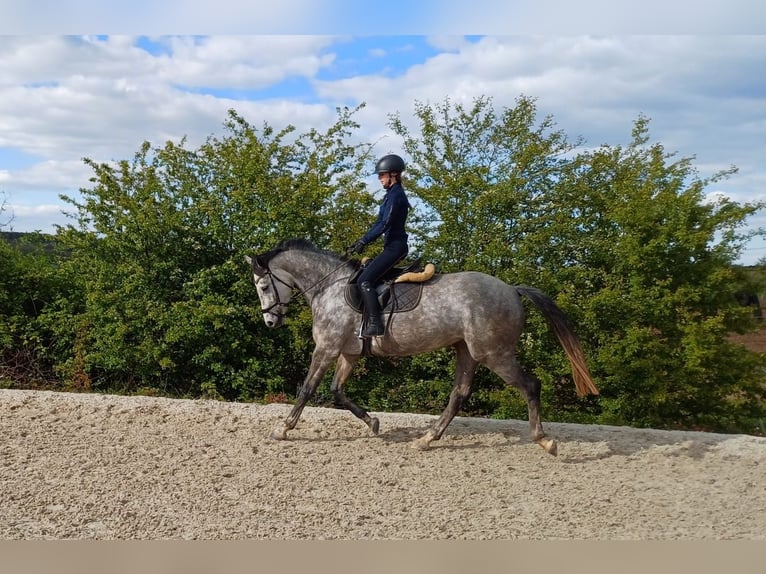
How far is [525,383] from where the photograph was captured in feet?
22.6

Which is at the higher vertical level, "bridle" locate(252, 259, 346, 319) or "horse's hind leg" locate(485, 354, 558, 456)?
"bridle" locate(252, 259, 346, 319)

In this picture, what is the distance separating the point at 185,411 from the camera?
8297 millimetres

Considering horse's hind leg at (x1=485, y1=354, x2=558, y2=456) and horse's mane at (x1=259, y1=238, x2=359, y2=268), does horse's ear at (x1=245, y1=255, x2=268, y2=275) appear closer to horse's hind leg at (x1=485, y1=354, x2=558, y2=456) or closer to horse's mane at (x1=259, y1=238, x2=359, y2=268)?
horse's mane at (x1=259, y1=238, x2=359, y2=268)

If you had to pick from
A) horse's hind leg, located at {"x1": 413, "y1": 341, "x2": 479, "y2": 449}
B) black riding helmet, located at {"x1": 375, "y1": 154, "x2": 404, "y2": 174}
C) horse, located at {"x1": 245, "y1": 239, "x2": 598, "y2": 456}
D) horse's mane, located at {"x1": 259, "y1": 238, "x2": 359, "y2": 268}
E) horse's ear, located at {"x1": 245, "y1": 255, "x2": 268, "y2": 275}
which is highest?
black riding helmet, located at {"x1": 375, "y1": 154, "x2": 404, "y2": 174}

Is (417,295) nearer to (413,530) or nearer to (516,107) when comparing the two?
(413,530)

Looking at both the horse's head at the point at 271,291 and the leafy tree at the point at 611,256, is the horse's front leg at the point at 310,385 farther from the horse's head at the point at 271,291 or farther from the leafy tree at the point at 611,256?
the leafy tree at the point at 611,256

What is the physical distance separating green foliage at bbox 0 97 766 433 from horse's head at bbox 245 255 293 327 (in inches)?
133

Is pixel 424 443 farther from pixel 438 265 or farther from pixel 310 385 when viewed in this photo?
pixel 438 265

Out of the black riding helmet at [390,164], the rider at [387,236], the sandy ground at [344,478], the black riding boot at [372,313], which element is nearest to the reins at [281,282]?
the rider at [387,236]

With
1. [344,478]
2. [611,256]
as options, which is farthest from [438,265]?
[344,478]

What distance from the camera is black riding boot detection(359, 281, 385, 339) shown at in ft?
22.8

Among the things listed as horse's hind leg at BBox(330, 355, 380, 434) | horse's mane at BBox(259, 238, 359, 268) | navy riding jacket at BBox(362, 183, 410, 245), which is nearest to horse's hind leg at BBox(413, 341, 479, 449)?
horse's hind leg at BBox(330, 355, 380, 434)

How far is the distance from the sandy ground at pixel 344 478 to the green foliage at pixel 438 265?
220 centimetres

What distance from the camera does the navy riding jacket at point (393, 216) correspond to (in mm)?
6812
